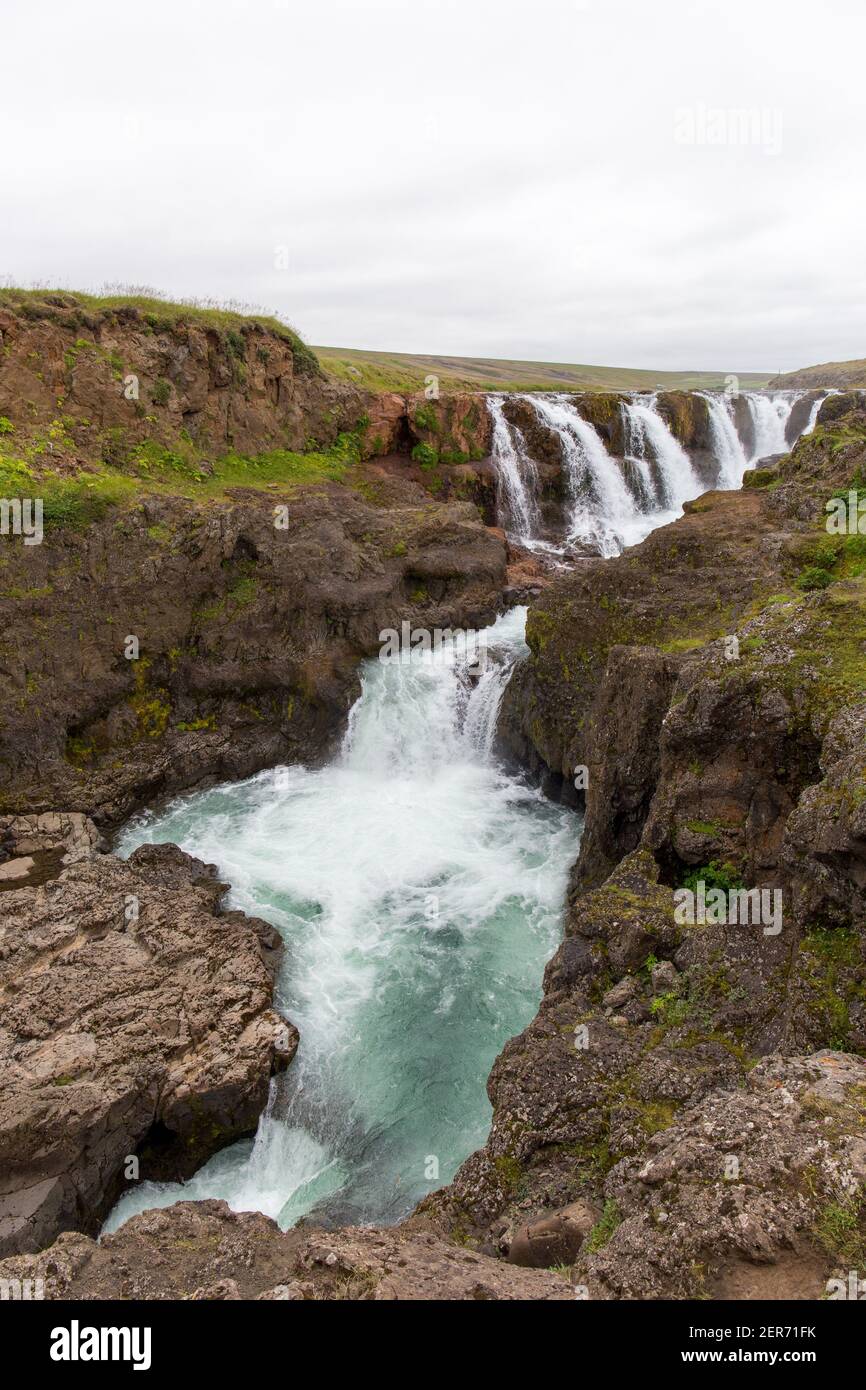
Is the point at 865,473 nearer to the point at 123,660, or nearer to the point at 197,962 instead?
the point at 197,962

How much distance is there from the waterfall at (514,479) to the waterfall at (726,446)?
11.3 m

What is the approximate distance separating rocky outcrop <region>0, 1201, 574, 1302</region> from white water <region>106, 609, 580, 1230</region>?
275 centimetres

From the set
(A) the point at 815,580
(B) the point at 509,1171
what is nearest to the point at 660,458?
(A) the point at 815,580

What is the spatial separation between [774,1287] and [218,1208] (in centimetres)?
714

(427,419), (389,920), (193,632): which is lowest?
(389,920)

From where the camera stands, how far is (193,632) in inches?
935

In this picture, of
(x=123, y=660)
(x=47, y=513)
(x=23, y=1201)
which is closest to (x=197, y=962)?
(x=23, y=1201)

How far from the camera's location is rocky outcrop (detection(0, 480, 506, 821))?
830 inches

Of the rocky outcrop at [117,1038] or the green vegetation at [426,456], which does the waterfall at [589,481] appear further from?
the rocky outcrop at [117,1038]

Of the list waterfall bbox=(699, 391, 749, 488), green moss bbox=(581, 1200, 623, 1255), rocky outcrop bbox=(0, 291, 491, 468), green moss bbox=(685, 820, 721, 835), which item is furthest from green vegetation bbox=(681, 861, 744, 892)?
waterfall bbox=(699, 391, 749, 488)

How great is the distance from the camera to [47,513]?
22203mm

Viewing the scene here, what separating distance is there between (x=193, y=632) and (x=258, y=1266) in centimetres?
1893

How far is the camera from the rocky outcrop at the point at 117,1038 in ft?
35.3

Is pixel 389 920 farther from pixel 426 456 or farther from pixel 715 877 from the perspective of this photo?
pixel 426 456
